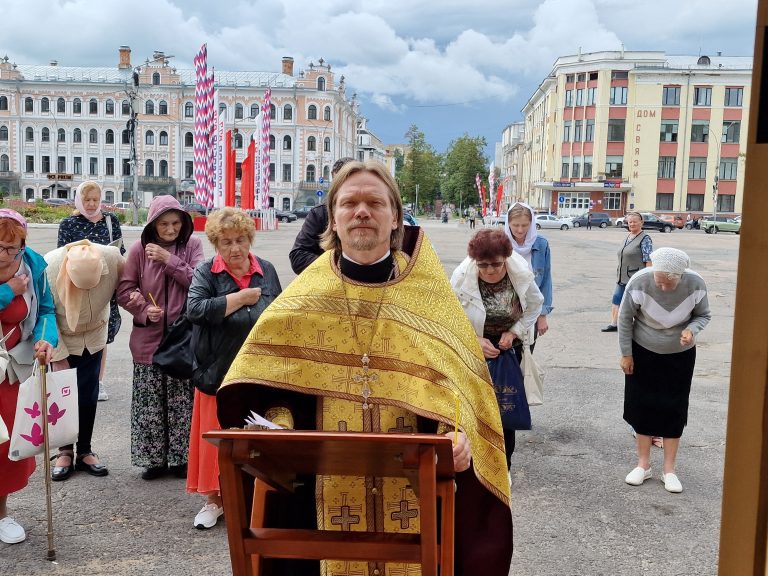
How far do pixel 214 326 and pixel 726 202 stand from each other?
72.4 meters

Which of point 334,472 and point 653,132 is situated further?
point 653,132

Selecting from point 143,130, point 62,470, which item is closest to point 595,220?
point 143,130

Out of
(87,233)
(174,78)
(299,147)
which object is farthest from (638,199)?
(87,233)

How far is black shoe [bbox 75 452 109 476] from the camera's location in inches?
197

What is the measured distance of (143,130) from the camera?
80.4 metres

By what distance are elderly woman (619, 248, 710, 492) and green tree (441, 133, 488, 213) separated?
74011mm

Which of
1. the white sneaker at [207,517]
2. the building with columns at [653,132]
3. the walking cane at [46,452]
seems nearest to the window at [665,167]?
the building with columns at [653,132]

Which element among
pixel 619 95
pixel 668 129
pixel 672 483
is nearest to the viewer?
pixel 672 483

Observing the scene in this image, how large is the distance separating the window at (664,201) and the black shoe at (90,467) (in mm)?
71244

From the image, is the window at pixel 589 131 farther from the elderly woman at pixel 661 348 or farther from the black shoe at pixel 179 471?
the black shoe at pixel 179 471

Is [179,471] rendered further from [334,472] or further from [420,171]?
[420,171]

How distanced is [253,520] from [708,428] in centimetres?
527

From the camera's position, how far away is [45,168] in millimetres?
81375

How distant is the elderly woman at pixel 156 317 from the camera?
190 inches
